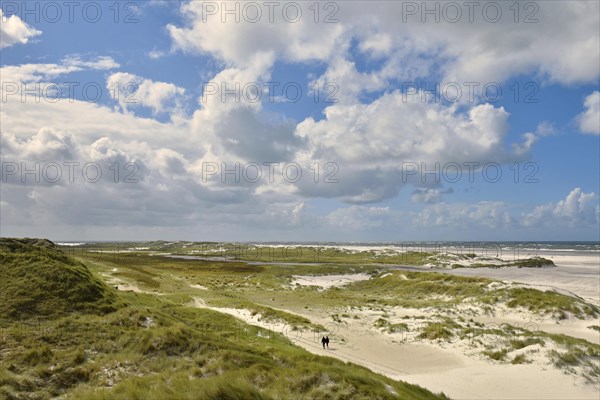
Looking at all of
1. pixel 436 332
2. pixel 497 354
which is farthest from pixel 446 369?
pixel 436 332

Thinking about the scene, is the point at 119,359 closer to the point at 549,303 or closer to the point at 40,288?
the point at 40,288

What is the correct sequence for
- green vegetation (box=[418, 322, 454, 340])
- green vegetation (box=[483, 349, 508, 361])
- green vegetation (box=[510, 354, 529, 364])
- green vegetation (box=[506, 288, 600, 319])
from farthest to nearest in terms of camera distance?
green vegetation (box=[506, 288, 600, 319])
green vegetation (box=[418, 322, 454, 340])
green vegetation (box=[483, 349, 508, 361])
green vegetation (box=[510, 354, 529, 364])

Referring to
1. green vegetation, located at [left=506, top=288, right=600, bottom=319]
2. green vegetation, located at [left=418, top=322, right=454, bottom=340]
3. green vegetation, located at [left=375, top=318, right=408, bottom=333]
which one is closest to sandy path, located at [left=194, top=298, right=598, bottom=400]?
green vegetation, located at [left=418, top=322, right=454, bottom=340]

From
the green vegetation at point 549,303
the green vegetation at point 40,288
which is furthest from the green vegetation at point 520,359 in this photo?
the green vegetation at point 40,288

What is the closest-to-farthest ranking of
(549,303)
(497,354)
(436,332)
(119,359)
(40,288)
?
1. (119,359)
2. (40,288)
3. (497,354)
4. (436,332)
5. (549,303)

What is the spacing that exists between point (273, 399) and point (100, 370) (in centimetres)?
692

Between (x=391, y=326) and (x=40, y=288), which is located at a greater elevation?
(x=40, y=288)

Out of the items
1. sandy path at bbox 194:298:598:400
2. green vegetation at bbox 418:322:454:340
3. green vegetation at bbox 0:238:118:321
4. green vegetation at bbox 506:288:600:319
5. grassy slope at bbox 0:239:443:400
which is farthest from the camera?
green vegetation at bbox 506:288:600:319

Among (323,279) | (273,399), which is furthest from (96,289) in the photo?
(323,279)

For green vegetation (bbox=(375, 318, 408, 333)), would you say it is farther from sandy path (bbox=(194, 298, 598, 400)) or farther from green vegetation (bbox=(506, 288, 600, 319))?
green vegetation (bbox=(506, 288, 600, 319))

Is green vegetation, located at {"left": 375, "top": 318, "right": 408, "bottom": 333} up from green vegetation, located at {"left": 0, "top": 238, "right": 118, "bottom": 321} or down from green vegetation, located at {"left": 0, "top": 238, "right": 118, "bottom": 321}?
down

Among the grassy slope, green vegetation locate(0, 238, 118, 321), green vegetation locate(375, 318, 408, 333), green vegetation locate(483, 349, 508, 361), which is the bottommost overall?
green vegetation locate(375, 318, 408, 333)

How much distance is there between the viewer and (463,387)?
21.3m

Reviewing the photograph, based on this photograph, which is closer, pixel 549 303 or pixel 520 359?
pixel 520 359
